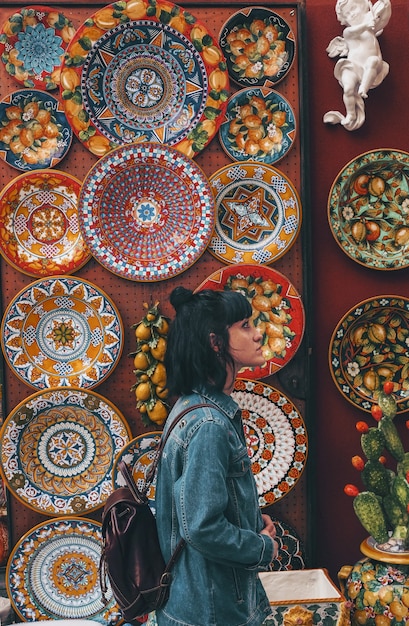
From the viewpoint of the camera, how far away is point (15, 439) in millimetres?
2420

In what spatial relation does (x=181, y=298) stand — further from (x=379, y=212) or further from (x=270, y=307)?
(x=379, y=212)

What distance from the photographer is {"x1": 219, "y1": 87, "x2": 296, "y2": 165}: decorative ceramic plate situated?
2469 millimetres

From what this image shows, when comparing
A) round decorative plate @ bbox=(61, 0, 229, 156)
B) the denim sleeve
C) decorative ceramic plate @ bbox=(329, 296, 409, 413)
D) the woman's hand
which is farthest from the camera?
decorative ceramic plate @ bbox=(329, 296, 409, 413)

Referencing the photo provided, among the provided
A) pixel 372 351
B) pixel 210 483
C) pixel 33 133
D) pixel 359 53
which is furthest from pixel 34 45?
pixel 210 483

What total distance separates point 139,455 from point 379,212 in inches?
44.4

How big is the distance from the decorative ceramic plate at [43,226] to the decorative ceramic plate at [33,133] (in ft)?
0.23

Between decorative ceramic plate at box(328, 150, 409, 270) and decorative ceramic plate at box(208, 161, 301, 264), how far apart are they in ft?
0.63

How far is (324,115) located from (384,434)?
1.05 meters

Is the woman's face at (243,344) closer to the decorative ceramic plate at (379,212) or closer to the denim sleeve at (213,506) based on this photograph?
the denim sleeve at (213,506)

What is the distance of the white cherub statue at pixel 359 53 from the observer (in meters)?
2.40

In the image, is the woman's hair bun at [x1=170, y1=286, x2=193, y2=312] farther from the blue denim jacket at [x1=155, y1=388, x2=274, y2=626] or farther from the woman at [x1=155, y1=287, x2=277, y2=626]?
the blue denim jacket at [x1=155, y1=388, x2=274, y2=626]

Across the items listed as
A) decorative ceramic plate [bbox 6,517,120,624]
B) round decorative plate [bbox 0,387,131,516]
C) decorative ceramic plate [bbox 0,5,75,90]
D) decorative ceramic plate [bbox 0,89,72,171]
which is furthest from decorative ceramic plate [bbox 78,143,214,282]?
decorative ceramic plate [bbox 6,517,120,624]

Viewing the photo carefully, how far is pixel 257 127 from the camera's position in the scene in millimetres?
2492

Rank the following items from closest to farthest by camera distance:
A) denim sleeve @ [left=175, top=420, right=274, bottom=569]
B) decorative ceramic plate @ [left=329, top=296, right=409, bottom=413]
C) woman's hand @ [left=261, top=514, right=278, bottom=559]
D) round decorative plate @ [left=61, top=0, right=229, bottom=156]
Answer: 1. denim sleeve @ [left=175, top=420, right=274, bottom=569]
2. woman's hand @ [left=261, top=514, right=278, bottom=559]
3. round decorative plate @ [left=61, top=0, right=229, bottom=156]
4. decorative ceramic plate @ [left=329, top=296, right=409, bottom=413]
